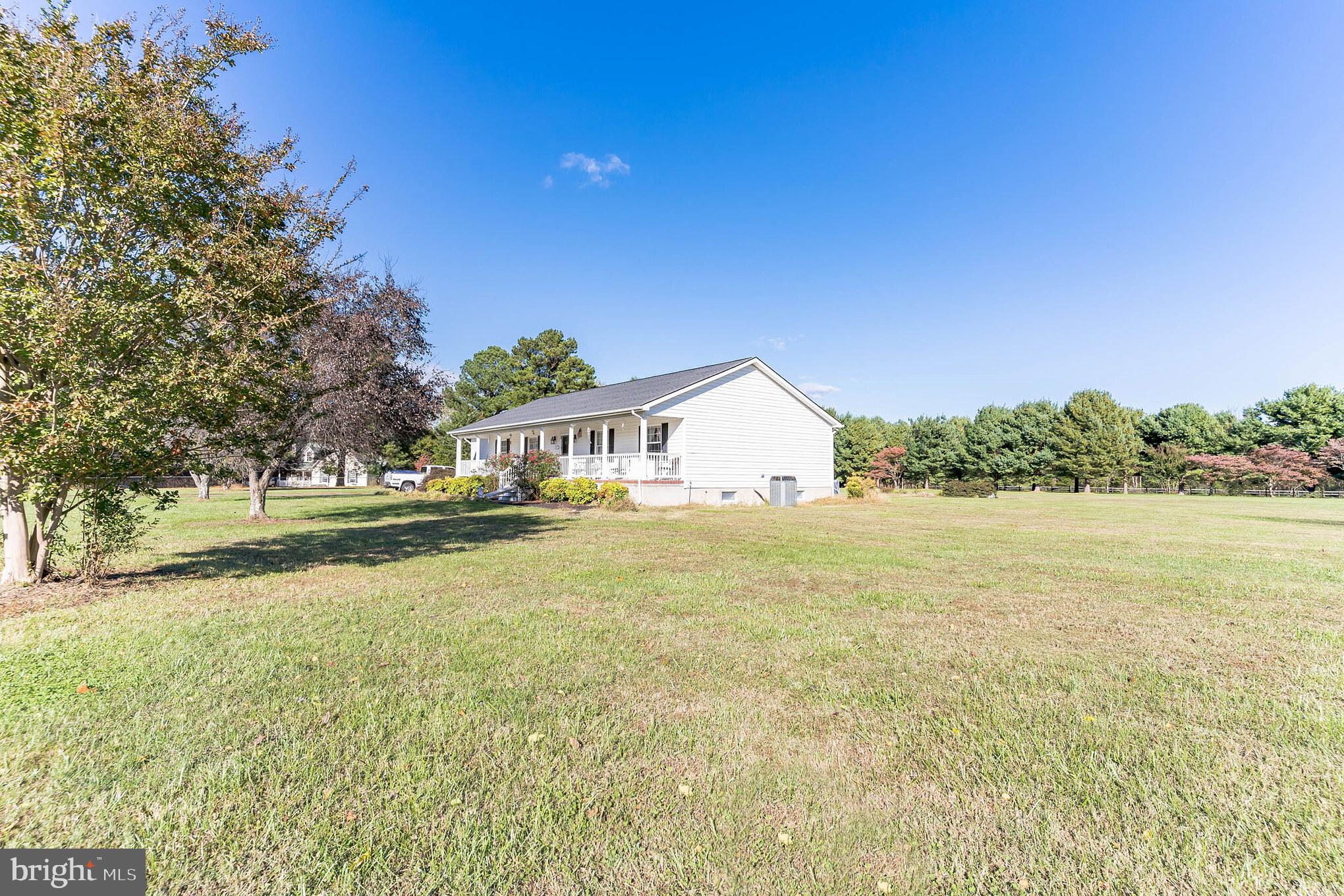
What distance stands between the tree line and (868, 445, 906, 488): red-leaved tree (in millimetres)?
117

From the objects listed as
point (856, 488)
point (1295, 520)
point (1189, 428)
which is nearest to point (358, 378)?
point (856, 488)

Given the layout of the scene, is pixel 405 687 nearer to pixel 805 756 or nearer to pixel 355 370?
pixel 805 756

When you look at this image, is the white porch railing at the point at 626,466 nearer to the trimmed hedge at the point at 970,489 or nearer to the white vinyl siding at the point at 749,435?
the white vinyl siding at the point at 749,435

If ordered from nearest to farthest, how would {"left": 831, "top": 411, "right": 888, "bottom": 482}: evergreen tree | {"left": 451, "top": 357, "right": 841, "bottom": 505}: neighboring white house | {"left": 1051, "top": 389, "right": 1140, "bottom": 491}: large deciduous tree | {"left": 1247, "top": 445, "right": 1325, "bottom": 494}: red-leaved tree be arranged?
1. {"left": 451, "top": 357, "right": 841, "bottom": 505}: neighboring white house
2. {"left": 1247, "top": 445, "right": 1325, "bottom": 494}: red-leaved tree
3. {"left": 1051, "top": 389, "right": 1140, "bottom": 491}: large deciduous tree
4. {"left": 831, "top": 411, "right": 888, "bottom": 482}: evergreen tree

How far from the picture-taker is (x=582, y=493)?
18469 millimetres

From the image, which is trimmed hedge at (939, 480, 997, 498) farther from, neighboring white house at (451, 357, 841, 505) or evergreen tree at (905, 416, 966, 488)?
neighboring white house at (451, 357, 841, 505)

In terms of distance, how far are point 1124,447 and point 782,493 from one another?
3593 centimetres

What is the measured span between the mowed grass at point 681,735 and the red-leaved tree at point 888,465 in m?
40.2

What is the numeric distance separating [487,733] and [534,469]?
18625 mm

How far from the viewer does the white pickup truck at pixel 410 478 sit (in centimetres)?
3127

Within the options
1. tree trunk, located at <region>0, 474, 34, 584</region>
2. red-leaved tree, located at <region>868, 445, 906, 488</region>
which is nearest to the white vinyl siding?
tree trunk, located at <region>0, 474, 34, 584</region>

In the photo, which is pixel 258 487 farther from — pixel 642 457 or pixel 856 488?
pixel 856 488

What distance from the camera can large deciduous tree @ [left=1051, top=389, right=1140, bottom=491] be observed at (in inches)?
1610

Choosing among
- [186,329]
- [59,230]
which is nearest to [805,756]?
[186,329]
